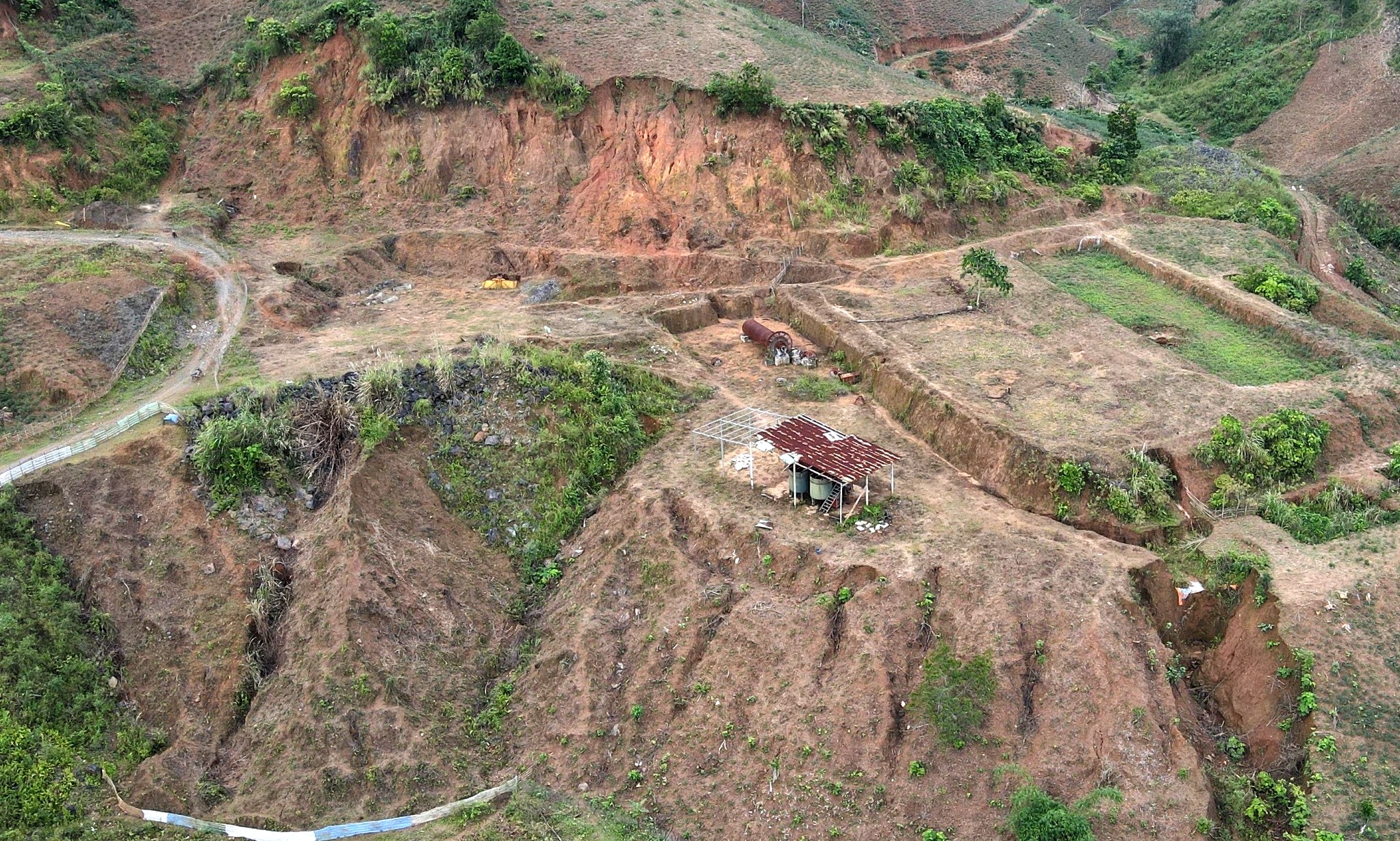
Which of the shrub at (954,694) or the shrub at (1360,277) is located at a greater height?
the shrub at (1360,277)

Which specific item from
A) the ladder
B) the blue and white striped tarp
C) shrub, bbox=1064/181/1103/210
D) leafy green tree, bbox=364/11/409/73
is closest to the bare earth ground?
shrub, bbox=1064/181/1103/210

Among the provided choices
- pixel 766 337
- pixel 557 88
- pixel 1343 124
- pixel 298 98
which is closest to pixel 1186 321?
pixel 766 337

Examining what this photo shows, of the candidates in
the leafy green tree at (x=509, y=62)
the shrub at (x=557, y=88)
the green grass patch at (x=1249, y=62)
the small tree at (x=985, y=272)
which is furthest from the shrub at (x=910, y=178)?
the green grass patch at (x=1249, y=62)

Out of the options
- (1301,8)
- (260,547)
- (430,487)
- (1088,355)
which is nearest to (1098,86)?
(1301,8)

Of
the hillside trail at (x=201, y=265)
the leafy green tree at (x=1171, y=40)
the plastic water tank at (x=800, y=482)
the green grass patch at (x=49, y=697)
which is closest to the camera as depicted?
the green grass patch at (x=49, y=697)

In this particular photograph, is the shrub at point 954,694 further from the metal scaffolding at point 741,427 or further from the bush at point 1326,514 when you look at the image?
the bush at point 1326,514

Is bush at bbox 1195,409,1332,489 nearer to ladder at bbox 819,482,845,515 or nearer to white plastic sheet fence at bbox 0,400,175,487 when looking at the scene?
ladder at bbox 819,482,845,515
